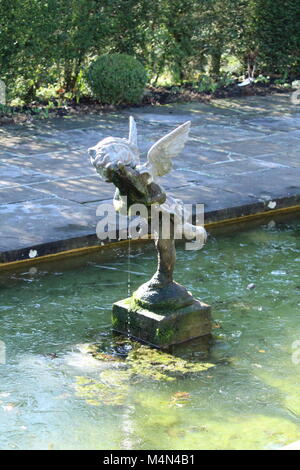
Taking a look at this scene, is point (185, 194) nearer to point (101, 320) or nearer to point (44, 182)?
point (44, 182)

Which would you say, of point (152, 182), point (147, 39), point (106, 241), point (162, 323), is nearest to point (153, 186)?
point (152, 182)

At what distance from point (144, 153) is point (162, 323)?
5.45m

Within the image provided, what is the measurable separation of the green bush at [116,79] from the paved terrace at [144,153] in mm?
440

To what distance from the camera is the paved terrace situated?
329 inches

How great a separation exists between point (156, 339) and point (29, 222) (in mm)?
2806

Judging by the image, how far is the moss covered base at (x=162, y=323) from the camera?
19.6 ft

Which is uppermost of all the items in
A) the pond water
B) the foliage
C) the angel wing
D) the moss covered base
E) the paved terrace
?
the foliage

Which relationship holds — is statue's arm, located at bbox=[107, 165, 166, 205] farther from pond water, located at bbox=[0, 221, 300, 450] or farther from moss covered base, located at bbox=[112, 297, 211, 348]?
pond water, located at bbox=[0, 221, 300, 450]

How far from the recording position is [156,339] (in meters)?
6.00

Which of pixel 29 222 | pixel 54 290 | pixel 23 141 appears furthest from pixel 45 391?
pixel 23 141

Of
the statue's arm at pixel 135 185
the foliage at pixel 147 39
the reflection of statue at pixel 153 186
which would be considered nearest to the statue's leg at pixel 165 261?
the reflection of statue at pixel 153 186

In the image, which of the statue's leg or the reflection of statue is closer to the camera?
the reflection of statue

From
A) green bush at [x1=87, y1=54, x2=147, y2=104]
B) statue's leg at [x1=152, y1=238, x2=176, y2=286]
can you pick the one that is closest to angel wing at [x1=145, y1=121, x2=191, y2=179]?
statue's leg at [x1=152, y1=238, x2=176, y2=286]

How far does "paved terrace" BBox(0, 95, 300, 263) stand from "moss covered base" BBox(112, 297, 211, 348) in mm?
1761
